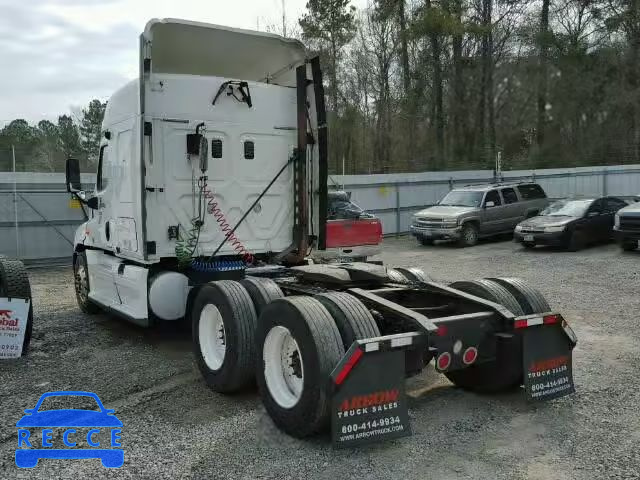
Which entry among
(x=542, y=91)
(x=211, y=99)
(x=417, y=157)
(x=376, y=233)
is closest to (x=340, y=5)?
(x=417, y=157)

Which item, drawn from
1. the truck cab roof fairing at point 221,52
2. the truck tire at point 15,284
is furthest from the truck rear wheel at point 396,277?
the truck tire at point 15,284

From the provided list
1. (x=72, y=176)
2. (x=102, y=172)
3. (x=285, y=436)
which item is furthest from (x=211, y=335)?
(x=72, y=176)

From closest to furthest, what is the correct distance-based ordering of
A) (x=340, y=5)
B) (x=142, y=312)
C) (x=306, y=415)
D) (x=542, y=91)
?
(x=306, y=415)
(x=142, y=312)
(x=542, y=91)
(x=340, y=5)

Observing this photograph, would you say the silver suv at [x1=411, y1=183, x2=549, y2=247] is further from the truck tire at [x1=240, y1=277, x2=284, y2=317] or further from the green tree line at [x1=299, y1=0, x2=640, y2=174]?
the truck tire at [x1=240, y1=277, x2=284, y2=317]

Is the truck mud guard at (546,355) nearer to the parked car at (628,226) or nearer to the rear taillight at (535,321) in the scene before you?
the rear taillight at (535,321)

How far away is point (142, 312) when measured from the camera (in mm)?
6531

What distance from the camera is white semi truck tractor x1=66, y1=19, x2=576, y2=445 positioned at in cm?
405

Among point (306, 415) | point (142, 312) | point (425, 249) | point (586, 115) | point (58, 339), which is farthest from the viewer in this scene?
point (586, 115)

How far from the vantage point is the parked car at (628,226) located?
1457 cm

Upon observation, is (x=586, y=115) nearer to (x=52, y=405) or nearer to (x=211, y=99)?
(x=211, y=99)

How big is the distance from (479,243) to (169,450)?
15888mm

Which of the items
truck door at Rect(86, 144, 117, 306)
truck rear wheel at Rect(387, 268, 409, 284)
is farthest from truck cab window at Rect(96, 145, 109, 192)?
truck rear wheel at Rect(387, 268, 409, 284)

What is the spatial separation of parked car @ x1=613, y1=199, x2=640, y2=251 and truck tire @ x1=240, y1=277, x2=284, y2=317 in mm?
12147

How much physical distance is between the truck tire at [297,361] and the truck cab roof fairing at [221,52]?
3.60m
